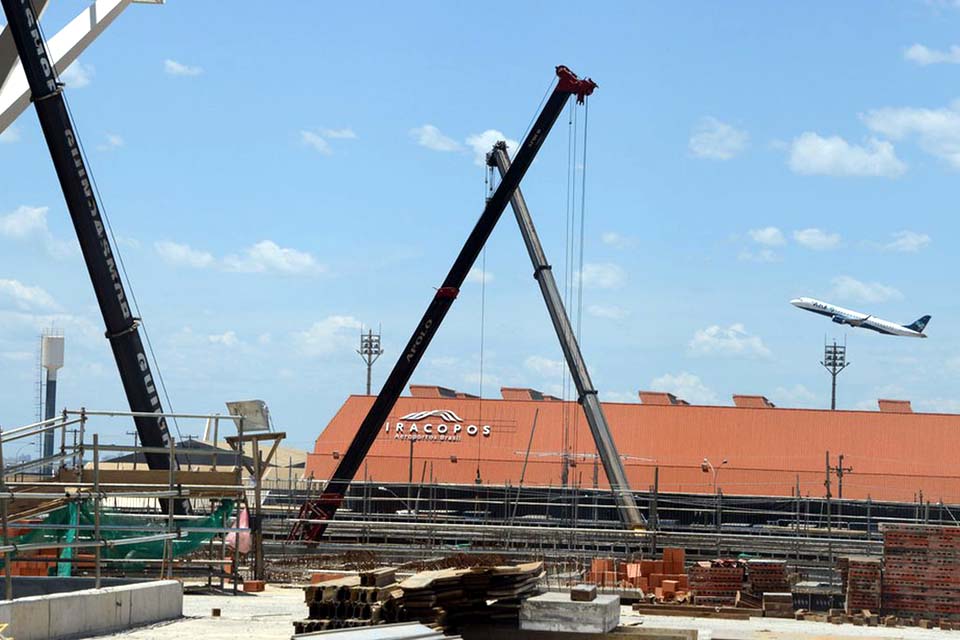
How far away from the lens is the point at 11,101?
27.3 meters

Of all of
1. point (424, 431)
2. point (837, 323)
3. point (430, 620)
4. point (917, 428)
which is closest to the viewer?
point (430, 620)

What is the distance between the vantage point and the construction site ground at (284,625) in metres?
15.2

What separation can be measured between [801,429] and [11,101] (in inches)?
1781

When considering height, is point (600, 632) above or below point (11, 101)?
below

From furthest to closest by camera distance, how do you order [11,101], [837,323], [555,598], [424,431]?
[837,323]
[424,431]
[11,101]
[555,598]

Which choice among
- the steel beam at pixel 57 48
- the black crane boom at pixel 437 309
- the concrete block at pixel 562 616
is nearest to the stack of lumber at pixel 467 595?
the concrete block at pixel 562 616

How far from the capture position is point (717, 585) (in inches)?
888

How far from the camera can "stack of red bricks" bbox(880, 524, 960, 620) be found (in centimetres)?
2116

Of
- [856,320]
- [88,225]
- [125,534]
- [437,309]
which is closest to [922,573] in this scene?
[125,534]

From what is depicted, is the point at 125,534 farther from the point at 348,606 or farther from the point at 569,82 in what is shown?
the point at 569,82

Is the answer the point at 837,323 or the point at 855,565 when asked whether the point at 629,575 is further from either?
the point at 837,323

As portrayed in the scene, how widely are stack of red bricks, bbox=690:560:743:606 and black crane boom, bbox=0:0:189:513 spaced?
963 centimetres

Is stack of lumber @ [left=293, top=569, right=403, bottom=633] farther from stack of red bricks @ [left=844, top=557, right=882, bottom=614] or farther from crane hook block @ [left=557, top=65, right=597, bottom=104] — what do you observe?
crane hook block @ [left=557, top=65, right=597, bottom=104]

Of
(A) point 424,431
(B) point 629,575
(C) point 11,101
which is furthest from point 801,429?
(C) point 11,101
